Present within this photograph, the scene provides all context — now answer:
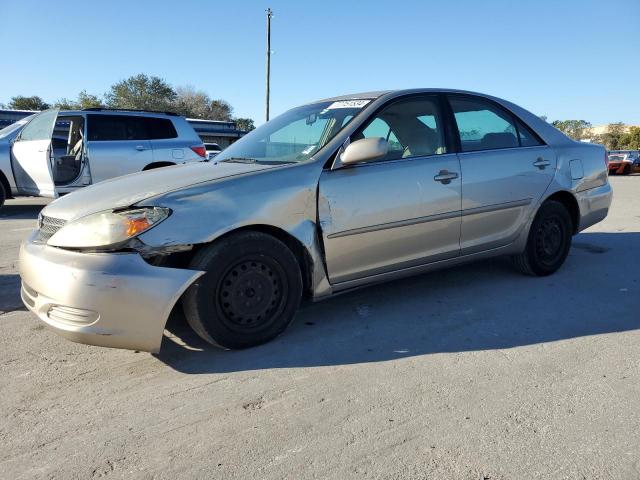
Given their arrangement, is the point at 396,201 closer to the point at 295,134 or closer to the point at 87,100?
the point at 295,134

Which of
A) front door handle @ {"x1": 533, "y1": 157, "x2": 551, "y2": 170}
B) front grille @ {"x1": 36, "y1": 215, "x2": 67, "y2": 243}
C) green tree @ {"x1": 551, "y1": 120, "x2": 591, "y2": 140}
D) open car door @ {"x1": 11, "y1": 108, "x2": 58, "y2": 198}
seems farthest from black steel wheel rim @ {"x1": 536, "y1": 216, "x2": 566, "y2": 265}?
green tree @ {"x1": 551, "y1": 120, "x2": 591, "y2": 140}

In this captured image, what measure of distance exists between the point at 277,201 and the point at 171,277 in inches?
30.3

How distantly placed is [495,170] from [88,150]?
681cm

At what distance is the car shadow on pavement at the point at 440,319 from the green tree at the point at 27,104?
182ft

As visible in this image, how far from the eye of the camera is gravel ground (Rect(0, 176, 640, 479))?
2.03m

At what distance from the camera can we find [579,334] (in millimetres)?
3303

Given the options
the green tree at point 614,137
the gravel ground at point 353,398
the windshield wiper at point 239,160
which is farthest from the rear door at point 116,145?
the green tree at point 614,137

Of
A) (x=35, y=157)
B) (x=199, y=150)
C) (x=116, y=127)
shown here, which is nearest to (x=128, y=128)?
(x=116, y=127)

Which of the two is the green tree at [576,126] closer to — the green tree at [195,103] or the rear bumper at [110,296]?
the green tree at [195,103]

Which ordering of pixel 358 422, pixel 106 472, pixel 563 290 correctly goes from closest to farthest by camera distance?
pixel 106 472 < pixel 358 422 < pixel 563 290

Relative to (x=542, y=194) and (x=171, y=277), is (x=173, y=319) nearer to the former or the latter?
(x=171, y=277)

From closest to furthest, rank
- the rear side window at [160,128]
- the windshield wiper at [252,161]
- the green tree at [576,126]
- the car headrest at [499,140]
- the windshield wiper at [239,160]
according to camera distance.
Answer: the windshield wiper at [252,161] → the windshield wiper at [239,160] → the car headrest at [499,140] → the rear side window at [160,128] → the green tree at [576,126]

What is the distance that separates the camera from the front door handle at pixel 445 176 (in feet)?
12.1

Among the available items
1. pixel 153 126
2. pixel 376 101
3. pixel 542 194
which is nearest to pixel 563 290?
pixel 542 194
